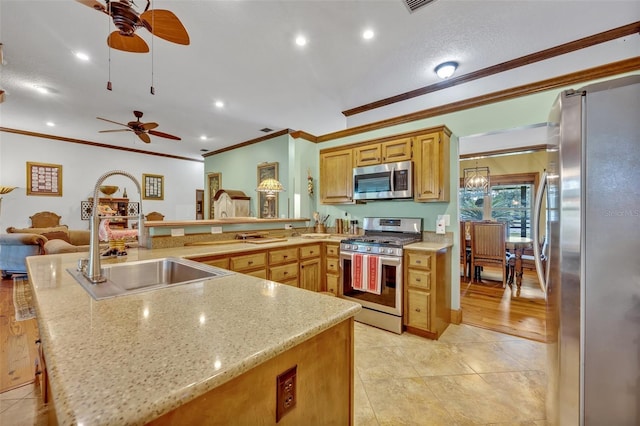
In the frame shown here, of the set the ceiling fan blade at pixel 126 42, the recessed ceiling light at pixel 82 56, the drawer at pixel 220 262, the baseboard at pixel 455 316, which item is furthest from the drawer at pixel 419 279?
the recessed ceiling light at pixel 82 56

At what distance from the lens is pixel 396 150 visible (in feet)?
10.5

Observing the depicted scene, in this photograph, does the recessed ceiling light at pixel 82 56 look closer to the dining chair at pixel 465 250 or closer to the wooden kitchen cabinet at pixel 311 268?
the wooden kitchen cabinet at pixel 311 268

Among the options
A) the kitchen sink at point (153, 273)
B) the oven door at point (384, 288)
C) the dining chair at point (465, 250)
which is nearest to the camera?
the kitchen sink at point (153, 273)

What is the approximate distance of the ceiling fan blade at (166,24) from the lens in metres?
1.79

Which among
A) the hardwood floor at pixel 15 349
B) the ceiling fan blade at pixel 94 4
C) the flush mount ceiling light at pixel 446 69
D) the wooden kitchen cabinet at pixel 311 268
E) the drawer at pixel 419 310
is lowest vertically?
the hardwood floor at pixel 15 349

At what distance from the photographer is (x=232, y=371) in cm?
57

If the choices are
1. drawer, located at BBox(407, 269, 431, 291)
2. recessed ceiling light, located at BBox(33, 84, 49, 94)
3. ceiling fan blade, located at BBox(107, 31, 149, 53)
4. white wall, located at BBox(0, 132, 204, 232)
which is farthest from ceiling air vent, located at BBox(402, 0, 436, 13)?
white wall, located at BBox(0, 132, 204, 232)

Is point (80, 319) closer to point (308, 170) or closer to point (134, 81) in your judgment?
point (134, 81)

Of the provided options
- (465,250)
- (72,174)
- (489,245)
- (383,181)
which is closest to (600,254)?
(383,181)

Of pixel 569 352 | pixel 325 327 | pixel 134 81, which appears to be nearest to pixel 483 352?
pixel 569 352

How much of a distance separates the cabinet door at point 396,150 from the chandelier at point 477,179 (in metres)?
3.77

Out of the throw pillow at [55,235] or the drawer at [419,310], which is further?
the throw pillow at [55,235]

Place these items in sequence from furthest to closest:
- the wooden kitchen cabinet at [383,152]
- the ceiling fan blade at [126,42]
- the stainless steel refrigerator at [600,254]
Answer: the wooden kitchen cabinet at [383,152], the ceiling fan blade at [126,42], the stainless steel refrigerator at [600,254]

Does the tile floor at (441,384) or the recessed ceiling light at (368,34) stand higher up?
the recessed ceiling light at (368,34)
